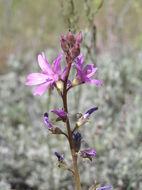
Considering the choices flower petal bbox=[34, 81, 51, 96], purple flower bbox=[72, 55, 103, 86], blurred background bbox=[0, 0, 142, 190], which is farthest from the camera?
blurred background bbox=[0, 0, 142, 190]

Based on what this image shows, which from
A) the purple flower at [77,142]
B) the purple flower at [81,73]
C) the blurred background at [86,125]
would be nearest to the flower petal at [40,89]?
the purple flower at [81,73]

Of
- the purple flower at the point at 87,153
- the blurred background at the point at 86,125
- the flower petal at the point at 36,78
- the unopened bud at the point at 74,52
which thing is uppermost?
the blurred background at the point at 86,125

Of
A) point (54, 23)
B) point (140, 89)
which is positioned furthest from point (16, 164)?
point (54, 23)

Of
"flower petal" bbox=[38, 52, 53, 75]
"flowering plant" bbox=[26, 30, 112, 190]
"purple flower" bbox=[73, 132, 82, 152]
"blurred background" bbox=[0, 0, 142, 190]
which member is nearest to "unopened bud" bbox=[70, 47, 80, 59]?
"flowering plant" bbox=[26, 30, 112, 190]

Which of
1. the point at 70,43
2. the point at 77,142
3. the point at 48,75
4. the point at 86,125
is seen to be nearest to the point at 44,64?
the point at 48,75

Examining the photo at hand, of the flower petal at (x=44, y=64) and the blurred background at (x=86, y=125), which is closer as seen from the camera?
the flower petal at (x=44, y=64)

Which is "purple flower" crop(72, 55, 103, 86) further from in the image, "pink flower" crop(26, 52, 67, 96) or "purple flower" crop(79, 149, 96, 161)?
"purple flower" crop(79, 149, 96, 161)

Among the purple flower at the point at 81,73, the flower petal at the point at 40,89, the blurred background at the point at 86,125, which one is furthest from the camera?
the blurred background at the point at 86,125

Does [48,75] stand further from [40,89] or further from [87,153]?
[87,153]

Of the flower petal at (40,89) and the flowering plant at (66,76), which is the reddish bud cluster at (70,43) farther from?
the flower petal at (40,89)

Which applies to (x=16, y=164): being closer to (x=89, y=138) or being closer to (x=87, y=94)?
(x=89, y=138)

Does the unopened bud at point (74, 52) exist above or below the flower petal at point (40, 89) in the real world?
above
